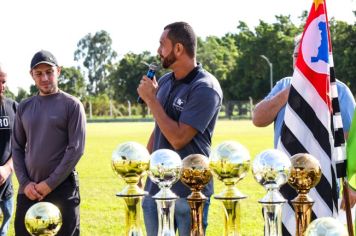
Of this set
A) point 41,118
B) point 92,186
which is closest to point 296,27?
point 92,186

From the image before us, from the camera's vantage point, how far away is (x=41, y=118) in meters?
4.63

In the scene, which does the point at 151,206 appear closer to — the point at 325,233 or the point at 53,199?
the point at 53,199

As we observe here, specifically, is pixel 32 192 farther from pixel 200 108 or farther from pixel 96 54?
pixel 96 54

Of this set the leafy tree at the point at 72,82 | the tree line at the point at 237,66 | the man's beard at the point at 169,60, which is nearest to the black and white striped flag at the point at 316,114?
the man's beard at the point at 169,60

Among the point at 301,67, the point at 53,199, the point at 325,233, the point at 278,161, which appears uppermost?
the point at 301,67

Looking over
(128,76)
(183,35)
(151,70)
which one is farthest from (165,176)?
(128,76)

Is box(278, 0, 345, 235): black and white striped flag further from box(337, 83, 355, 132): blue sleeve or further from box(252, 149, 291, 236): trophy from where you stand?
box(337, 83, 355, 132): blue sleeve

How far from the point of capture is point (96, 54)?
4343 inches

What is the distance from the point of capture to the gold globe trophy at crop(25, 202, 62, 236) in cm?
Result: 178

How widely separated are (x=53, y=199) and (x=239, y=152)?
3035 millimetres

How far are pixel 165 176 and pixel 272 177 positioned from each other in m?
0.31

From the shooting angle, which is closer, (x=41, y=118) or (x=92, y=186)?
(x=41, y=118)

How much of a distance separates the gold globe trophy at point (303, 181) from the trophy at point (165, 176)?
1.10 feet

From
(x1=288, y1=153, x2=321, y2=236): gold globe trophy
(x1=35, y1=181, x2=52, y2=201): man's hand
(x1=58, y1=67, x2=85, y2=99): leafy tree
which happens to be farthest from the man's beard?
(x1=58, y1=67, x2=85, y2=99): leafy tree
